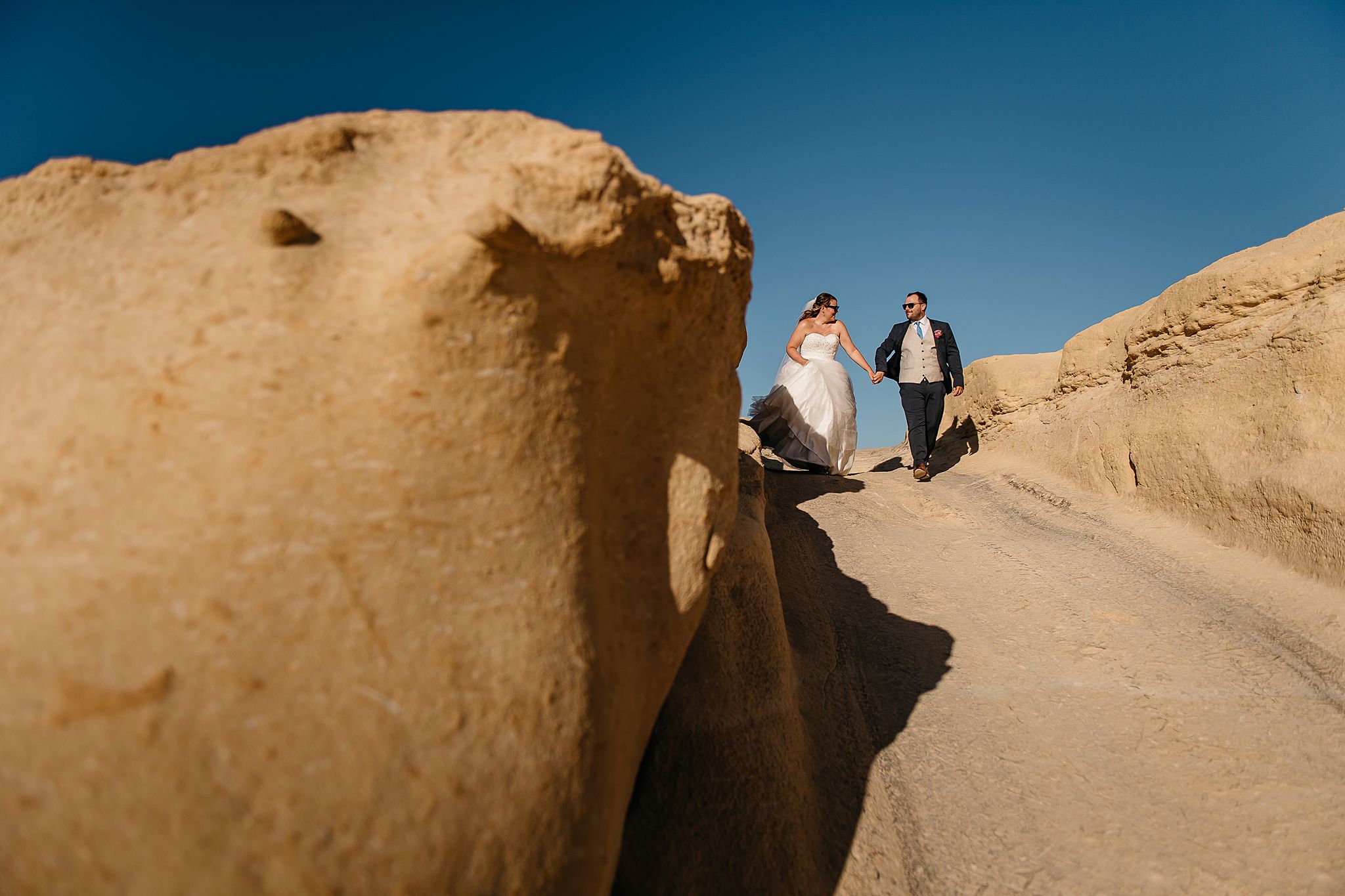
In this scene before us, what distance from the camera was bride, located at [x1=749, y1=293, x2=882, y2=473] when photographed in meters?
5.78

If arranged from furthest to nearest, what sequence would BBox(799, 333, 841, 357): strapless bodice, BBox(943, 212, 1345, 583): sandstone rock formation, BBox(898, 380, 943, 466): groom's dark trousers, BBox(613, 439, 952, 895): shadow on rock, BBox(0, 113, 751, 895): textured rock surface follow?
1. BBox(898, 380, 943, 466): groom's dark trousers
2. BBox(799, 333, 841, 357): strapless bodice
3. BBox(943, 212, 1345, 583): sandstone rock formation
4. BBox(613, 439, 952, 895): shadow on rock
5. BBox(0, 113, 751, 895): textured rock surface

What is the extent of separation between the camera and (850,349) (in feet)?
20.1

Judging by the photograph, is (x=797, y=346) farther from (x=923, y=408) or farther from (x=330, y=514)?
(x=330, y=514)

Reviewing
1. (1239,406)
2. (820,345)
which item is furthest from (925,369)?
(1239,406)

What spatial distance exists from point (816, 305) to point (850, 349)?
46 cm

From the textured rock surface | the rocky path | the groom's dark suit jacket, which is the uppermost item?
the groom's dark suit jacket

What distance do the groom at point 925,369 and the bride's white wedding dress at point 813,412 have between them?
2.20 feet

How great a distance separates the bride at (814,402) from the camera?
578cm

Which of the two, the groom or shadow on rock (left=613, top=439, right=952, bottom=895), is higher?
the groom

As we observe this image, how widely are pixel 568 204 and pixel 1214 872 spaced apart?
2.59m

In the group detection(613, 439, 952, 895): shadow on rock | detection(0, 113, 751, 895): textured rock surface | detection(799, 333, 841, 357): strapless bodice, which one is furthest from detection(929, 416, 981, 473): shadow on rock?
detection(0, 113, 751, 895): textured rock surface

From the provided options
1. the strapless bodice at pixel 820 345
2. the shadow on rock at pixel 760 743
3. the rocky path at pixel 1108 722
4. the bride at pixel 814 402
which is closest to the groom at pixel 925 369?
the bride at pixel 814 402

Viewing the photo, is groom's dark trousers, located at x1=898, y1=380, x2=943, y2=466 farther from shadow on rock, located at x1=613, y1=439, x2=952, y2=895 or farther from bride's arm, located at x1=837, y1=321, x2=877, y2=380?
shadow on rock, located at x1=613, y1=439, x2=952, y2=895

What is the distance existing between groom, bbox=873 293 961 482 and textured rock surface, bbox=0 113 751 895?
4994 mm
